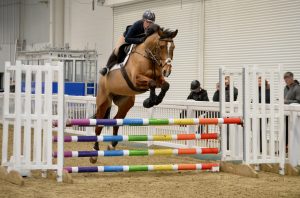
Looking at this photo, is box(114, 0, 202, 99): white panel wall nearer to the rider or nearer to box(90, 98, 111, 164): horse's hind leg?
box(90, 98, 111, 164): horse's hind leg

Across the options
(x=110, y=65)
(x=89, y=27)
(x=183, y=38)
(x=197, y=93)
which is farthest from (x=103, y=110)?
(x=89, y=27)

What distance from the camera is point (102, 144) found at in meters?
12.2

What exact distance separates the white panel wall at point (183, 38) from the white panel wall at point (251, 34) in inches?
20.0

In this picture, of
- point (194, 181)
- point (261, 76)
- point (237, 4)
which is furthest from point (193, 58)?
point (194, 181)

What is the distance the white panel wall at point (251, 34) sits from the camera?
538 inches

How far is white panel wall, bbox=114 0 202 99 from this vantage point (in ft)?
55.6

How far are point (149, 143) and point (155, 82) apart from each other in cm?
463

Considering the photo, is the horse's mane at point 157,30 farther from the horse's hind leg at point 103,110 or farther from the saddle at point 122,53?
the horse's hind leg at point 103,110

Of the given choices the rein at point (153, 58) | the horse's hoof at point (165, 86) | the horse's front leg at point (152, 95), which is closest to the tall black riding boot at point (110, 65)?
the rein at point (153, 58)

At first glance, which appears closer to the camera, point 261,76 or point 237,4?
point 261,76

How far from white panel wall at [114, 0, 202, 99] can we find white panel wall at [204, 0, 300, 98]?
0.51 meters

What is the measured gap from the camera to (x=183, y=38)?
17562 millimetres

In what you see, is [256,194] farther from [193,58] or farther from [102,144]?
[193,58]

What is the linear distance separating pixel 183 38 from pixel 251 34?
3.07 meters
